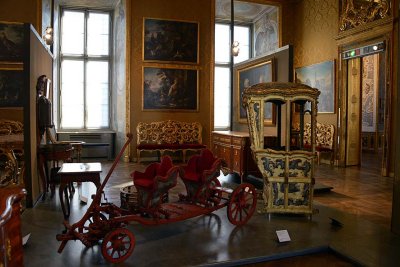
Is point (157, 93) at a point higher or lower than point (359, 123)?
higher

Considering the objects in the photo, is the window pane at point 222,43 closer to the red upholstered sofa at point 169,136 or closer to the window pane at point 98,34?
the red upholstered sofa at point 169,136

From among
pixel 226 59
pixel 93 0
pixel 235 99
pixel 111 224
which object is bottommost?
pixel 111 224

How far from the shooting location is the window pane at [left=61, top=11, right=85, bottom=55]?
13.2 meters

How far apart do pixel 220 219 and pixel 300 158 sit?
1427 millimetres

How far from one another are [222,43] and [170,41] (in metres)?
3.60

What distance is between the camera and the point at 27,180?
577 cm

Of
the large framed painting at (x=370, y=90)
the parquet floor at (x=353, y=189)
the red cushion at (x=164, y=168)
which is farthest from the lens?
the large framed painting at (x=370, y=90)

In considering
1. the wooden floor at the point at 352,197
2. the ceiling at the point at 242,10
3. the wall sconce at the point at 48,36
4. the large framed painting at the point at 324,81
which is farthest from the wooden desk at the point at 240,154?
the ceiling at the point at 242,10

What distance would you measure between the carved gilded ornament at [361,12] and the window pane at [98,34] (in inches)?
315

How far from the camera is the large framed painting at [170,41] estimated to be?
11.9m

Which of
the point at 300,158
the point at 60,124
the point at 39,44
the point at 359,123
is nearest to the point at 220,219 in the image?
the point at 300,158

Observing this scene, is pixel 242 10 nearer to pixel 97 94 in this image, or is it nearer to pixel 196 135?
pixel 196 135

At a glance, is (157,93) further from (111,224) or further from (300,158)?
(111,224)

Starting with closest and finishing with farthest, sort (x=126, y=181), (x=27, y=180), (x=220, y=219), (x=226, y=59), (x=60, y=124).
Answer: (x=220, y=219), (x=27, y=180), (x=126, y=181), (x=60, y=124), (x=226, y=59)
